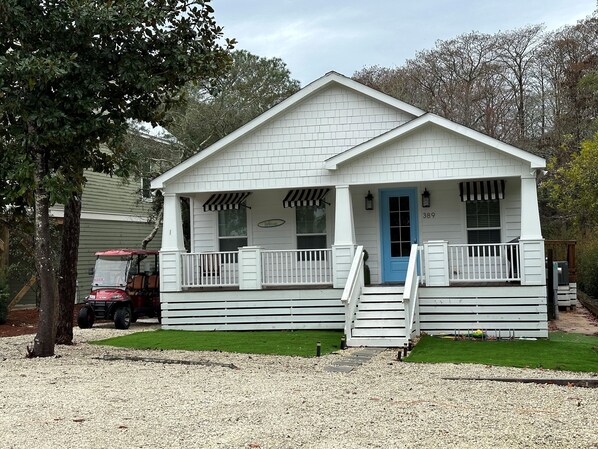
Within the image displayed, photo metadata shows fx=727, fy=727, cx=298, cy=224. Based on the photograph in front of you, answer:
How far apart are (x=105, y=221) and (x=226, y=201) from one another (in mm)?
11893

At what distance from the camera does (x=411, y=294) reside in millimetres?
13992

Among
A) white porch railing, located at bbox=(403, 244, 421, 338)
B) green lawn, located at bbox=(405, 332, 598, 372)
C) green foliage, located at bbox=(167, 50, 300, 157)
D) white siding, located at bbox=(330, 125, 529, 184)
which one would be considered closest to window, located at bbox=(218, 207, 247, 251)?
white siding, located at bbox=(330, 125, 529, 184)

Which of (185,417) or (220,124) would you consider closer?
(185,417)

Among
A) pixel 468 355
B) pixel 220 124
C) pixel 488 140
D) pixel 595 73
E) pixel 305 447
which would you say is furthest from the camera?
pixel 595 73

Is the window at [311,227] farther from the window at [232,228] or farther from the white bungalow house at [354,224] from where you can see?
the window at [232,228]

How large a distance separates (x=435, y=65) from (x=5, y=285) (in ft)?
79.1

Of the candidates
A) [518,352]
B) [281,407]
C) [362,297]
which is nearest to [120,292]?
[362,297]

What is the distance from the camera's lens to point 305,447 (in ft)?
20.3

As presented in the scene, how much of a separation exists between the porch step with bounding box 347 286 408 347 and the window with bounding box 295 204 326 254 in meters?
2.58

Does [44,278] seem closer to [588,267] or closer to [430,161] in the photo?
[430,161]

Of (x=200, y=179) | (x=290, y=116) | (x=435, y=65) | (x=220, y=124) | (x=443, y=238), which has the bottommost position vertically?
(x=443, y=238)

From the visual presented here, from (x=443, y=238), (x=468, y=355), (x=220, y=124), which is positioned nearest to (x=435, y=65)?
(x=220, y=124)

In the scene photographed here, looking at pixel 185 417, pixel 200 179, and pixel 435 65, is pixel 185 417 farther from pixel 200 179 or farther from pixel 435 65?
pixel 435 65

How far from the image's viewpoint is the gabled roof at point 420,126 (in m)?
14.4
